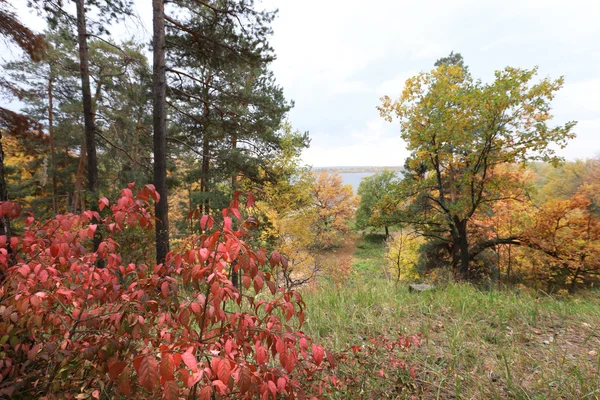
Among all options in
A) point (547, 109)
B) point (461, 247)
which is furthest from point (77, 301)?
point (547, 109)

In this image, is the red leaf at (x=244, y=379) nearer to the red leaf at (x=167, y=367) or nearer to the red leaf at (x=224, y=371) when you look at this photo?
the red leaf at (x=224, y=371)

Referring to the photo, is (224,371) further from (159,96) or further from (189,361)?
(159,96)

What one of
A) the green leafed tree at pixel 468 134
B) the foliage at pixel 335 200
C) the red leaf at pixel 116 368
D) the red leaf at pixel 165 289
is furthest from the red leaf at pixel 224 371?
the foliage at pixel 335 200

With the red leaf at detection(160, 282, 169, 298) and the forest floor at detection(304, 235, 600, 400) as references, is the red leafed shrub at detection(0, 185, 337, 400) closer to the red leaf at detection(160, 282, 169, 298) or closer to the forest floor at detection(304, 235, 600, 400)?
the red leaf at detection(160, 282, 169, 298)

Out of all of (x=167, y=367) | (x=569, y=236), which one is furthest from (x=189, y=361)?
(x=569, y=236)

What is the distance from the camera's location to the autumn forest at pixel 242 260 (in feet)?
5.00

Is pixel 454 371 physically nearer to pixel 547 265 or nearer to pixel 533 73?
pixel 533 73

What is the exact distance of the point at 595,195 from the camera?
19547 mm

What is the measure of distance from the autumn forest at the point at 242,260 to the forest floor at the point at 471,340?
3cm

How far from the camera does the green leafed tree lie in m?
7.66

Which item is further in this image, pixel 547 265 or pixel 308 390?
pixel 547 265

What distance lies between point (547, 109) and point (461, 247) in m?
5.20

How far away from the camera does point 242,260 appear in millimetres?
1363

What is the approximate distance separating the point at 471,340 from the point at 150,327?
11.0 ft
